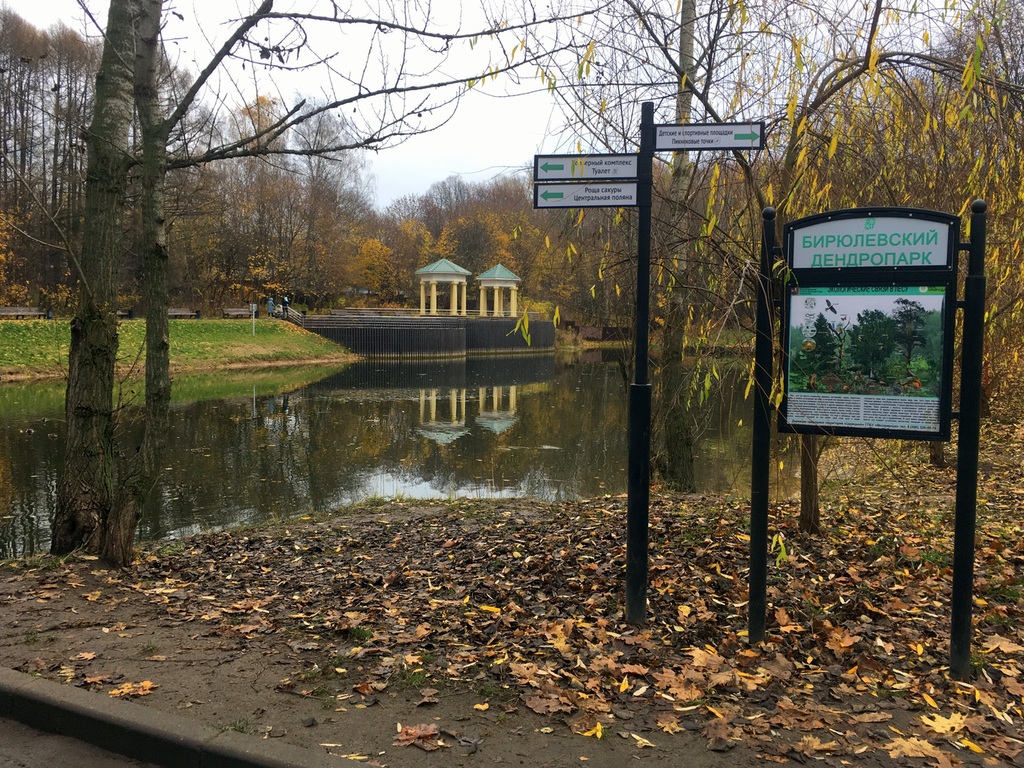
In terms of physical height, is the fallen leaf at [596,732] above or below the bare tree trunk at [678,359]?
below

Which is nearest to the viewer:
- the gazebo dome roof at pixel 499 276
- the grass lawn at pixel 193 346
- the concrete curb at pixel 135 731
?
the concrete curb at pixel 135 731

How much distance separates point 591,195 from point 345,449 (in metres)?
12.6

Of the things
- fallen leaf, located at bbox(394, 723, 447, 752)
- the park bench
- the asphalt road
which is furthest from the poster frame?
the park bench

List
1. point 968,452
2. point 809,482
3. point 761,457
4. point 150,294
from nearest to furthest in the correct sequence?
point 968,452
point 761,457
point 809,482
point 150,294

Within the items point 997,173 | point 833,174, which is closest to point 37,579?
point 833,174

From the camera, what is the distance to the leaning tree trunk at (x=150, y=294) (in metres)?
5.75

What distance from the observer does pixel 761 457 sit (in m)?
3.85

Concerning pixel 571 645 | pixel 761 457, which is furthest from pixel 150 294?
pixel 761 457

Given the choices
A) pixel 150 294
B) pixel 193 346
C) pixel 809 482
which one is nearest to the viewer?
pixel 809 482

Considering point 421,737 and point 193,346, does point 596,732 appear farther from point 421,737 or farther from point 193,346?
point 193,346

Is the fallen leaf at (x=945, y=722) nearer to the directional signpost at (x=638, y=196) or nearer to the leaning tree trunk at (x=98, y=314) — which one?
the directional signpost at (x=638, y=196)

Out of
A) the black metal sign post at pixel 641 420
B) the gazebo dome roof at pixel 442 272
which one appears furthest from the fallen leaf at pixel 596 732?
the gazebo dome roof at pixel 442 272

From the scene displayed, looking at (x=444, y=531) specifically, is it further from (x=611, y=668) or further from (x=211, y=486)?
(x=211, y=486)

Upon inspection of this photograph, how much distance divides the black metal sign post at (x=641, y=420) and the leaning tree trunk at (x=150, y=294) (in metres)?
3.77
